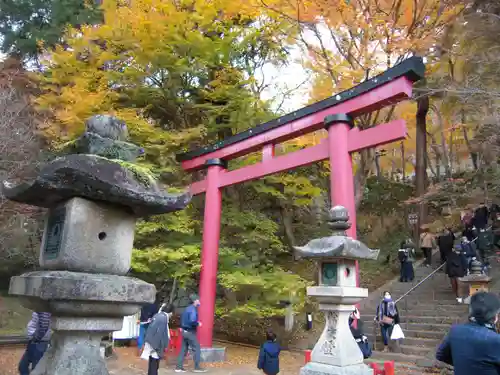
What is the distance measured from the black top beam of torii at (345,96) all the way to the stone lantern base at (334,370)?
5187 mm

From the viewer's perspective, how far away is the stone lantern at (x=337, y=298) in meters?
6.92

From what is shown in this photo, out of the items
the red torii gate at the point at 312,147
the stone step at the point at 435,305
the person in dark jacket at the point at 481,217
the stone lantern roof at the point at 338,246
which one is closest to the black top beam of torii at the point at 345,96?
the red torii gate at the point at 312,147

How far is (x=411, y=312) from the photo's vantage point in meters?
12.9

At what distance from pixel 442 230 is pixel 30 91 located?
16784 mm

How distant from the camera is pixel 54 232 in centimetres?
409

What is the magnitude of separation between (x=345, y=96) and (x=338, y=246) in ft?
11.8

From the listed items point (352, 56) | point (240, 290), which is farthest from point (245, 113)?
point (240, 290)

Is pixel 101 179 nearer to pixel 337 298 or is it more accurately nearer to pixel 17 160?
pixel 337 298

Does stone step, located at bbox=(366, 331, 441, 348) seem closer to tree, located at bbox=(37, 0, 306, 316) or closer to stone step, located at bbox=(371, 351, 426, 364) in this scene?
stone step, located at bbox=(371, 351, 426, 364)

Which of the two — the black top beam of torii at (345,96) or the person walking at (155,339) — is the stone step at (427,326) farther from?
the person walking at (155,339)

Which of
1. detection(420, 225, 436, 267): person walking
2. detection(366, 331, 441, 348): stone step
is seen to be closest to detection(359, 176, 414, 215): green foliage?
detection(420, 225, 436, 267): person walking

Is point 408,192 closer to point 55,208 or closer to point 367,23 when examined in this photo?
point 367,23

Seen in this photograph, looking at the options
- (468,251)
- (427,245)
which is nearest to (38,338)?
(468,251)

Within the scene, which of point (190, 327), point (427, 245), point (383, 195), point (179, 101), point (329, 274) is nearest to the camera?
point (329, 274)
